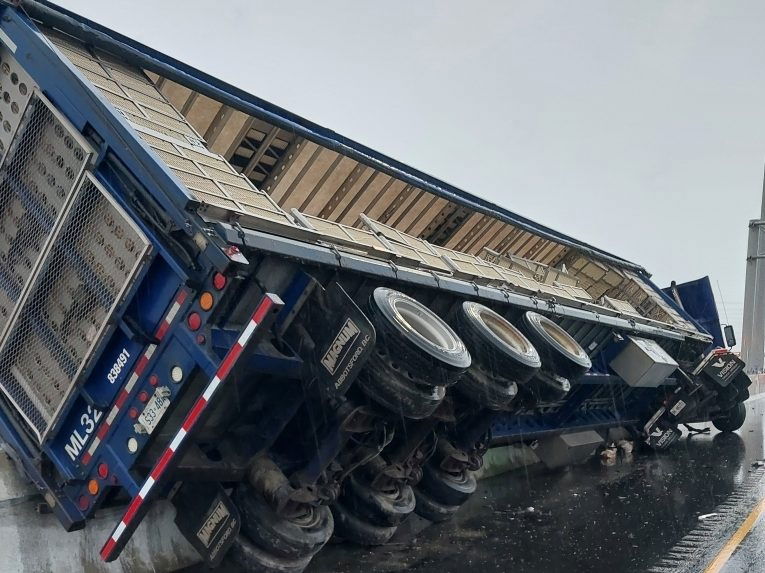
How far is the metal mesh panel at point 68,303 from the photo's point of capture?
4090mm

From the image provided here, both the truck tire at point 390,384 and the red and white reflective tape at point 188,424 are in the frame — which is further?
the truck tire at point 390,384

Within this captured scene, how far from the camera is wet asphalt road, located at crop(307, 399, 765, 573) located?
5.27 m

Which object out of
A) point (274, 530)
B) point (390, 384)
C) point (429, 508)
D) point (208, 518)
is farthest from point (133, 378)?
point (429, 508)

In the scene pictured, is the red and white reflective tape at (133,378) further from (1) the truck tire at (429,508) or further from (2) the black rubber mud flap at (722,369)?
(2) the black rubber mud flap at (722,369)

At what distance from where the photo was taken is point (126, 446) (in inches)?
158

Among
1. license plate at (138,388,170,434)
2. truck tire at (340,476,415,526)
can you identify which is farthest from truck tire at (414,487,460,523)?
license plate at (138,388,170,434)

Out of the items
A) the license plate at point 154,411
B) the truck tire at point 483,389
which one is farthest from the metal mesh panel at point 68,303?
the truck tire at point 483,389

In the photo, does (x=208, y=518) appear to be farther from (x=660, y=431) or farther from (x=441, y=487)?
(x=660, y=431)

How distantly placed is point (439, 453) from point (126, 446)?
3.04 meters

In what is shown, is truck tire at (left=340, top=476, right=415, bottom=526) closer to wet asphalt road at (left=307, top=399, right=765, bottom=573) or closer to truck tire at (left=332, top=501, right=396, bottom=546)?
truck tire at (left=332, top=501, right=396, bottom=546)

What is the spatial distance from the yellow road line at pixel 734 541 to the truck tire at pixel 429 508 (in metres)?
2.06

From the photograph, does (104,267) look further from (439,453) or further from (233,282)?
(439,453)

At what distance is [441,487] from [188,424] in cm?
300

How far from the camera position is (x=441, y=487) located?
6.21 meters
